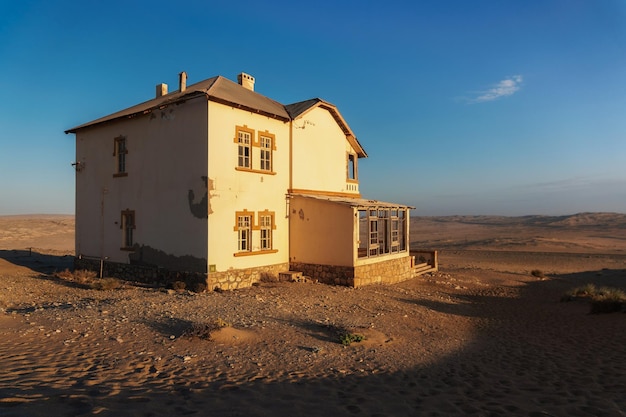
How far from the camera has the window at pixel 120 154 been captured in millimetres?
17719

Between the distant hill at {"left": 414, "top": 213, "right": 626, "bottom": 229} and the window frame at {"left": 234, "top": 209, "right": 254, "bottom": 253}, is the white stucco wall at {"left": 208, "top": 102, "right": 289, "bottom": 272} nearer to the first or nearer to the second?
the window frame at {"left": 234, "top": 209, "right": 254, "bottom": 253}

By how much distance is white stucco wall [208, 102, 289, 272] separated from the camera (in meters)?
14.8

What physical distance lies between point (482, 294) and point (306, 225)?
8582 millimetres

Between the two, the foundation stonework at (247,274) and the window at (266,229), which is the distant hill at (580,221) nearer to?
the foundation stonework at (247,274)

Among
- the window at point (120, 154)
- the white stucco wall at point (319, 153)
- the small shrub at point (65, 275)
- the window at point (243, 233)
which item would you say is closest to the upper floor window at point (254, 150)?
the white stucco wall at point (319, 153)

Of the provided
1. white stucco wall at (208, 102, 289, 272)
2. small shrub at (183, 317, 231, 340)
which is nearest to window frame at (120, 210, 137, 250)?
white stucco wall at (208, 102, 289, 272)

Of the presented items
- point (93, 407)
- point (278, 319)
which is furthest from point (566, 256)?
point (93, 407)

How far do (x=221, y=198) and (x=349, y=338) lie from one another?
330 inches

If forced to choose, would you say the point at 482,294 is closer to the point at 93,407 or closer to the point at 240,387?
the point at 240,387

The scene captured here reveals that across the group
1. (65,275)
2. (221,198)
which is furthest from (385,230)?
(65,275)

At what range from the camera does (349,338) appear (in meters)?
8.68

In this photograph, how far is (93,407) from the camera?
15.7 feet

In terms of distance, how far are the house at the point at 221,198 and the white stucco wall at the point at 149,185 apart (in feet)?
0.16

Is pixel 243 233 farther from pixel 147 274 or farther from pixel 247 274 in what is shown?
pixel 147 274
